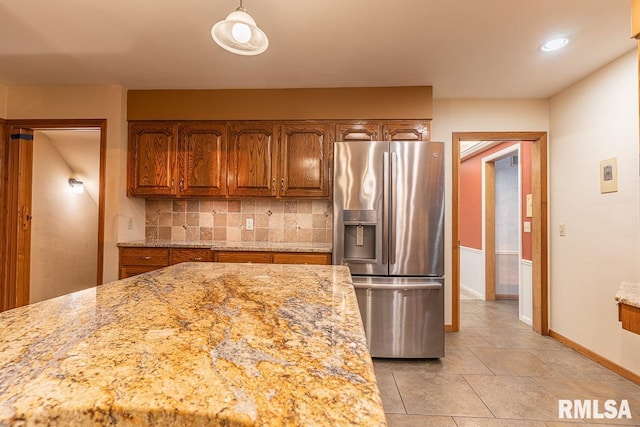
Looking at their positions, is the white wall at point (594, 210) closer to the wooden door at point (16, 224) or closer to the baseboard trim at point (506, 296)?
the baseboard trim at point (506, 296)

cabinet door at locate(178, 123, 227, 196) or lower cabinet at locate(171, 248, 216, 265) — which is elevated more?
cabinet door at locate(178, 123, 227, 196)

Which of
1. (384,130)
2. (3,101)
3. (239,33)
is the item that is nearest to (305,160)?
(384,130)

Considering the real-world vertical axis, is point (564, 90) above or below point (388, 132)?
above

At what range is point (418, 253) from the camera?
2693 millimetres

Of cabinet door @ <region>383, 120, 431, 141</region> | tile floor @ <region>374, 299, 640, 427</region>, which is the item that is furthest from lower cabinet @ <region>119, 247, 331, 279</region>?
cabinet door @ <region>383, 120, 431, 141</region>

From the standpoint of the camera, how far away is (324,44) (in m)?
2.40

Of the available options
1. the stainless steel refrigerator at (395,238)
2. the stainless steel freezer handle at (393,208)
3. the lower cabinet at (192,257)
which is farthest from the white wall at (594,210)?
the lower cabinet at (192,257)

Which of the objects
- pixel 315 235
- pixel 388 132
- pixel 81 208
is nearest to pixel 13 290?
pixel 81 208

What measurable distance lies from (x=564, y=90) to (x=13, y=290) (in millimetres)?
5681

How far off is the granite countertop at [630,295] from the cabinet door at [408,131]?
190 centimetres

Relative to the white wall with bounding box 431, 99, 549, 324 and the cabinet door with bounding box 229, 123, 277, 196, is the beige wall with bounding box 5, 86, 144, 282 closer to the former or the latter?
the cabinet door with bounding box 229, 123, 277, 196

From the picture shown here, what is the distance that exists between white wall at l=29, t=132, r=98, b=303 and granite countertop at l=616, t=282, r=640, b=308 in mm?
4645

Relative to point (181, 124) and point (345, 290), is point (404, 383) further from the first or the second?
point (181, 124)

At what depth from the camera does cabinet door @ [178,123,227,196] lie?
3.22 meters
